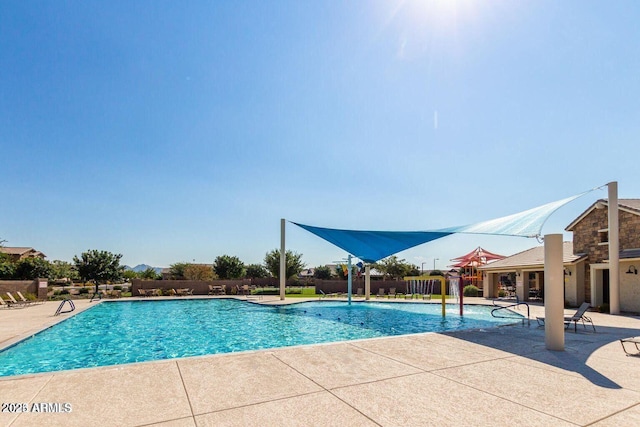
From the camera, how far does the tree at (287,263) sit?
123 ft

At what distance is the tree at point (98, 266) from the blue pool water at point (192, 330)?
790 cm

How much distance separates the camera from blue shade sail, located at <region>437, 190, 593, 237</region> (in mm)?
10992

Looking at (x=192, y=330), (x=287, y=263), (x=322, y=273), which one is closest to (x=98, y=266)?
(x=287, y=263)

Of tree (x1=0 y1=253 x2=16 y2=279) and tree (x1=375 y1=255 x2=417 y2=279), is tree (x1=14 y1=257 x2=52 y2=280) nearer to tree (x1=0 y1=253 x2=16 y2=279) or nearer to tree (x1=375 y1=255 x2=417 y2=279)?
tree (x1=0 y1=253 x2=16 y2=279)

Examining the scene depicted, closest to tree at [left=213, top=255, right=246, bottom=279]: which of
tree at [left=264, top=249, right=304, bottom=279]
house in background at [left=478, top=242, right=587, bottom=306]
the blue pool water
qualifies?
tree at [left=264, top=249, right=304, bottom=279]

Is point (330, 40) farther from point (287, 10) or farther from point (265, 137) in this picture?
point (265, 137)

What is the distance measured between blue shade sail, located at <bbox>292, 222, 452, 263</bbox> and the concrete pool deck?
838cm

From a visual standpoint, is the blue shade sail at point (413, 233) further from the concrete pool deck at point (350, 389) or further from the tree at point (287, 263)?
the tree at point (287, 263)

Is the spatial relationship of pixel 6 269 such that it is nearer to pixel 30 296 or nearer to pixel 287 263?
pixel 30 296

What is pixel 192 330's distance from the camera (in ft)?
39.3

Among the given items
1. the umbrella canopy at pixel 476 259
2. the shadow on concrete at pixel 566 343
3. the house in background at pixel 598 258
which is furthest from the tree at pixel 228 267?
the shadow on concrete at pixel 566 343

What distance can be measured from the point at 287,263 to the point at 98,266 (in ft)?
56.8

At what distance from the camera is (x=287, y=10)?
10.1 m

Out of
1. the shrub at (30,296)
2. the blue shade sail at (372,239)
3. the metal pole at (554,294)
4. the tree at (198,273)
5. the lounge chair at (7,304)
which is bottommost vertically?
the tree at (198,273)
